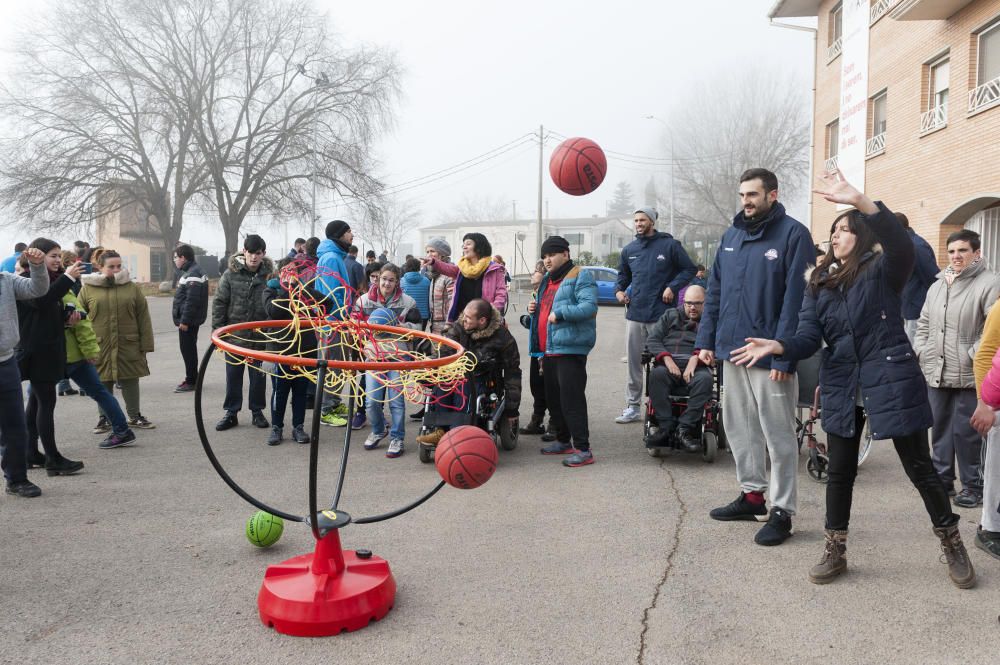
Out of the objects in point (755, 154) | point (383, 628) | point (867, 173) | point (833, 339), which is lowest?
point (383, 628)

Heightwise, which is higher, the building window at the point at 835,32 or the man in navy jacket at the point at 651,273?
the building window at the point at 835,32

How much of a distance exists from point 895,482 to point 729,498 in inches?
58.0

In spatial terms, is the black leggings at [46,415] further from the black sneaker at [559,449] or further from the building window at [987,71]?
Answer: the building window at [987,71]

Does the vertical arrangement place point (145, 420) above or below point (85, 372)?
below

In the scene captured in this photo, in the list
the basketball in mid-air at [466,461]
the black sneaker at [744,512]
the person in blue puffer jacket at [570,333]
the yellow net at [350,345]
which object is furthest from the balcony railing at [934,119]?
the basketball in mid-air at [466,461]

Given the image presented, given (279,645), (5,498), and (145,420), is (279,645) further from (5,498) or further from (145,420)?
(145,420)

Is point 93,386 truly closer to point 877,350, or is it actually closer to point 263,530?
point 263,530

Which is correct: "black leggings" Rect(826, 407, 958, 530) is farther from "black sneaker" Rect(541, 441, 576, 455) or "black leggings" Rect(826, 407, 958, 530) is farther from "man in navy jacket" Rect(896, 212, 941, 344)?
"black sneaker" Rect(541, 441, 576, 455)

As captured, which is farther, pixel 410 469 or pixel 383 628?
pixel 410 469

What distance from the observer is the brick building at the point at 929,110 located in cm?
1465

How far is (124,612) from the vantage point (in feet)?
12.5

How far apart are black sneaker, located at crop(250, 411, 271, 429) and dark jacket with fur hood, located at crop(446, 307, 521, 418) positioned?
2502 millimetres

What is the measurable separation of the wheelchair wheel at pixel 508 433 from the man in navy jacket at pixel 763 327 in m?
2.52

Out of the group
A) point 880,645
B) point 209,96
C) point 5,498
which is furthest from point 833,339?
point 209,96
